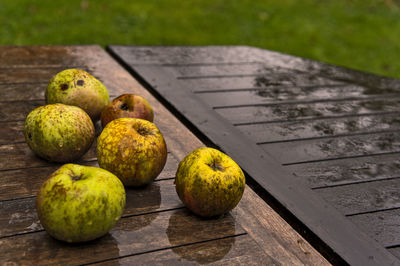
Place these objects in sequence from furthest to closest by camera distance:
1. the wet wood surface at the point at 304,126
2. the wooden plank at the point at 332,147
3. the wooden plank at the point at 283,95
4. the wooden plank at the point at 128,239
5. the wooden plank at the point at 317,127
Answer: the wooden plank at the point at 283,95 → the wooden plank at the point at 317,127 → the wooden plank at the point at 332,147 → the wet wood surface at the point at 304,126 → the wooden plank at the point at 128,239

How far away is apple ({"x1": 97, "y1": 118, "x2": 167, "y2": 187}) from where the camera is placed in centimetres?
159

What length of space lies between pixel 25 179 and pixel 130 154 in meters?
0.37

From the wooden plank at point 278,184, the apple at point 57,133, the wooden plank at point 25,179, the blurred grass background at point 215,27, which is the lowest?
the blurred grass background at point 215,27

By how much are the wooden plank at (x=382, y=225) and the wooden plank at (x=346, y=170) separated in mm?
223

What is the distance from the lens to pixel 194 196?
1481 millimetres

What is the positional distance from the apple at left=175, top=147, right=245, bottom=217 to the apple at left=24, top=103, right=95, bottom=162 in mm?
441

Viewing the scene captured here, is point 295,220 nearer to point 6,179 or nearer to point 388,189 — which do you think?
point 388,189

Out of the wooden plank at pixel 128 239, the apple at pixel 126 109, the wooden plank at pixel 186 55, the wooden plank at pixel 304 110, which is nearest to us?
the wooden plank at pixel 128 239

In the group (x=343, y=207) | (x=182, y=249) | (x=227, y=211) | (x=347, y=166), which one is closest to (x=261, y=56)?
(x=347, y=166)

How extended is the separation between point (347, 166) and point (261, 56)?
5.76 feet

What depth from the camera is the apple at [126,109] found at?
6.33ft

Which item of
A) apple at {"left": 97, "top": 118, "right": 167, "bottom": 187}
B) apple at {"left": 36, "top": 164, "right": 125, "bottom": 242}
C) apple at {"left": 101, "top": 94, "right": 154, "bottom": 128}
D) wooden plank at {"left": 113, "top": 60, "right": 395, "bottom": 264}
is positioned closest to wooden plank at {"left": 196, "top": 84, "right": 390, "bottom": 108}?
wooden plank at {"left": 113, "top": 60, "right": 395, "bottom": 264}

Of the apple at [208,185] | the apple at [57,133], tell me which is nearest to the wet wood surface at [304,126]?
the apple at [208,185]

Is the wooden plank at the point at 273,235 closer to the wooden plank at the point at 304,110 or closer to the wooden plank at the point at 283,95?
the wooden plank at the point at 304,110
